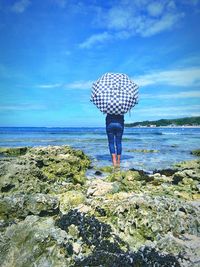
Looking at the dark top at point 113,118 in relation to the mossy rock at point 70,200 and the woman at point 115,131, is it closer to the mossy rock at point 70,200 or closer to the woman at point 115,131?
the woman at point 115,131

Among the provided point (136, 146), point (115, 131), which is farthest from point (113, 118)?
point (136, 146)

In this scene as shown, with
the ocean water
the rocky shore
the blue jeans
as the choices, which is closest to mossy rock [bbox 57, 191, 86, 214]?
the rocky shore

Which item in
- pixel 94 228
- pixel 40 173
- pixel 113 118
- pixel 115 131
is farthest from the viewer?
pixel 115 131

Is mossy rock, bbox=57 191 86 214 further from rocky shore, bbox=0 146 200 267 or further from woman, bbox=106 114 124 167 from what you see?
woman, bbox=106 114 124 167

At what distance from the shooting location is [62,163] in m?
8.70

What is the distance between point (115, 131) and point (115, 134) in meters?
0.10

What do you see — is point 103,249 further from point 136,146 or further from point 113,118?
point 136,146

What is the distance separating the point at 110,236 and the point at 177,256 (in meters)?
0.88

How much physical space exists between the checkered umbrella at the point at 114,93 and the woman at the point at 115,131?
0.34 m

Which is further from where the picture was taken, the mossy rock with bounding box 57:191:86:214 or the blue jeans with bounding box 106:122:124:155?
the blue jeans with bounding box 106:122:124:155

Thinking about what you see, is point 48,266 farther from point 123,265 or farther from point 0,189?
point 0,189

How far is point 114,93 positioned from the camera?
9.38m

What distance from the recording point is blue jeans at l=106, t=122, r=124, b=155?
9883 mm

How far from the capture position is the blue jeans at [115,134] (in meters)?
9.88
